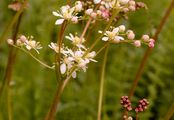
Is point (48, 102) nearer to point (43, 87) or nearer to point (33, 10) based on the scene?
point (43, 87)

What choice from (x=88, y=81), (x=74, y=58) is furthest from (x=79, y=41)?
(x=88, y=81)

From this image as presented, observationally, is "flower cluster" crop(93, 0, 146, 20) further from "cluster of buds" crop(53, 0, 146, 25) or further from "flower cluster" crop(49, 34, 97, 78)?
"flower cluster" crop(49, 34, 97, 78)

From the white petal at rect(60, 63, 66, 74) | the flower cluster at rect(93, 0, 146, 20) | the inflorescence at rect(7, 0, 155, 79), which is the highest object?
the flower cluster at rect(93, 0, 146, 20)

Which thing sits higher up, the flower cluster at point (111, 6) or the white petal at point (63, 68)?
the flower cluster at point (111, 6)

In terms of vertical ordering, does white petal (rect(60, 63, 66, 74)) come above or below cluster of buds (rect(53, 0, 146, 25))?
below

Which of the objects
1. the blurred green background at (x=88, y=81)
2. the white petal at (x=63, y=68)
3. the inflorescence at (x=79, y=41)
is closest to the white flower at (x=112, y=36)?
the inflorescence at (x=79, y=41)

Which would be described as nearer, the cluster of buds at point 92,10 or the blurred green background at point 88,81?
the cluster of buds at point 92,10

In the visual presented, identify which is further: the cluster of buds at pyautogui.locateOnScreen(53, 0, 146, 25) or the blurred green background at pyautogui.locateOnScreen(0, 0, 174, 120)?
the blurred green background at pyautogui.locateOnScreen(0, 0, 174, 120)

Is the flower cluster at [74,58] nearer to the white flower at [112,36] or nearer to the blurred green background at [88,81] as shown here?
the white flower at [112,36]

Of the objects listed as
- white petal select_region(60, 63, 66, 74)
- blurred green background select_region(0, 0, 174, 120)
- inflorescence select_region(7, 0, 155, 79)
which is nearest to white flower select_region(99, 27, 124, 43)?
inflorescence select_region(7, 0, 155, 79)

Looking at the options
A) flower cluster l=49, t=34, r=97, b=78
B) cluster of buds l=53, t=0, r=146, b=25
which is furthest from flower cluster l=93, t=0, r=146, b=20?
flower cluster l=49, t=34, r=97, b=78
